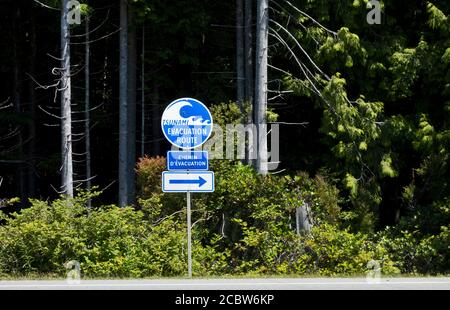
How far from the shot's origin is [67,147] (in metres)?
22.0

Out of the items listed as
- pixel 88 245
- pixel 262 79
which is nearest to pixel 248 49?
pixel 262 79

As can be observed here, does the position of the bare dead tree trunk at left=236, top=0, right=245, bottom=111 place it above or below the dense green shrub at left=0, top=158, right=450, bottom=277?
above

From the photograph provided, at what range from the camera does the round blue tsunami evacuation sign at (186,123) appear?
45.3 feet

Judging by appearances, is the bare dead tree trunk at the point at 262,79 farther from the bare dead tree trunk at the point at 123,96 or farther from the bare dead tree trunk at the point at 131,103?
the bare dead tree trunk at the point at 131,103

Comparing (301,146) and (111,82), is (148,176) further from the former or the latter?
(111,82)

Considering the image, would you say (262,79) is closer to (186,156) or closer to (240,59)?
(240,59)

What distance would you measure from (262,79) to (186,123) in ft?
23.2

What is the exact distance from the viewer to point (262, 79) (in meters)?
20.6

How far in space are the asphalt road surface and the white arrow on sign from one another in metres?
1.72

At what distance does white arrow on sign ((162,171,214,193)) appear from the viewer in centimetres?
1373

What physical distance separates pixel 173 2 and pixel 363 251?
37.9ft

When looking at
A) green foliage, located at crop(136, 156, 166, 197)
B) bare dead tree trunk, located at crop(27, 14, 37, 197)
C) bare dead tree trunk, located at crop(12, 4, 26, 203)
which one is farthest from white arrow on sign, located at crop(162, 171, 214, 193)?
bare dead tree trunk, located at crop(27, 14, 37, 197)

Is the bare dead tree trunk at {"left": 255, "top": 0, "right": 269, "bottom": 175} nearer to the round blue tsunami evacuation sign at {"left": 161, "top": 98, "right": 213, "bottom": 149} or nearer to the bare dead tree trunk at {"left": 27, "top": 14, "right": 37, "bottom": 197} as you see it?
the round blue tsunami evacuation sign at {"left": 161, "top": 98, "right": 213, "bottom": 149}

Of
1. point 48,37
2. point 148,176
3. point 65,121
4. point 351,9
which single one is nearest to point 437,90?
point 351,9
